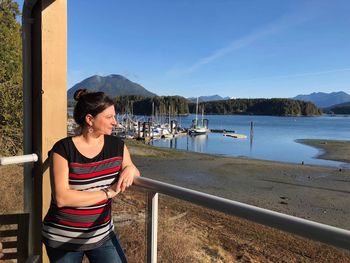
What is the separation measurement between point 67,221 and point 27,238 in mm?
744

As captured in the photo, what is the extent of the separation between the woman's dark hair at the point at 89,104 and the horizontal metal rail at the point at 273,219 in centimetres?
57

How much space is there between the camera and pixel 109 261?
207 centimetres

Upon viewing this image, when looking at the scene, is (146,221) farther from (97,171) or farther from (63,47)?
(63,47)

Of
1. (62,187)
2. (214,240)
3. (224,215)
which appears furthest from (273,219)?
(214,240)

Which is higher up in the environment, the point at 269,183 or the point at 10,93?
the point at 10,93

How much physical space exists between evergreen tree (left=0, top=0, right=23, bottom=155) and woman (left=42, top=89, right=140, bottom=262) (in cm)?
616

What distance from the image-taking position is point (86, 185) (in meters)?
1.95

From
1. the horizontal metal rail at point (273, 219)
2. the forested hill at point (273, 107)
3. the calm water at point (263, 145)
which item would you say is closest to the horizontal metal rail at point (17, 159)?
the horizontal metal rail at point (273, 219)

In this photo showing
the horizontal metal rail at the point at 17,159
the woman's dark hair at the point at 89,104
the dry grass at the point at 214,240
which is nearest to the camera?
the woman's dark hair at the point at 89,104

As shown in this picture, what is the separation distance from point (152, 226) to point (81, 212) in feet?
1.77

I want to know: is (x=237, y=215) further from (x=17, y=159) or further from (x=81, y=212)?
(x=17, y=159)

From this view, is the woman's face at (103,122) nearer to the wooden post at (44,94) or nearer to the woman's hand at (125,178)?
the woman's hand at (125,178)

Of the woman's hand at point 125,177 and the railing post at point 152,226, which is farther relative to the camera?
the railing post at point 152,226

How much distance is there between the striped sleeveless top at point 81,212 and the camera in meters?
1.91
